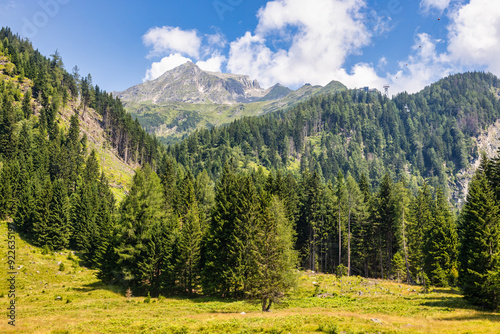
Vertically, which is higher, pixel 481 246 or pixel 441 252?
Answer: pixel 481 246

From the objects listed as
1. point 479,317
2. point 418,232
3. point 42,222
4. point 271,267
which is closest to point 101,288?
point 271,267

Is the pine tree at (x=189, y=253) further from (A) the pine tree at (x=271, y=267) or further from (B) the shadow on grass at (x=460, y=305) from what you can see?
(B) the shadow on grass at (x=460, y=305)

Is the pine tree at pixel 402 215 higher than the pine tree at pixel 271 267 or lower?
higher

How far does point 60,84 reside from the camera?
491 feet

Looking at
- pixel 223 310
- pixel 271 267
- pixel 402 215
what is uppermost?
pixel 402 215

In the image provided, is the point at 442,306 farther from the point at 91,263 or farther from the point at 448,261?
the point at 91,263

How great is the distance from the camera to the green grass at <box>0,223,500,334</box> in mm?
21141

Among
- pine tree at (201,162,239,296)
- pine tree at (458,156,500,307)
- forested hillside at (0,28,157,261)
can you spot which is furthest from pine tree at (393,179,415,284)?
forested hillside at (0,28,157,261)

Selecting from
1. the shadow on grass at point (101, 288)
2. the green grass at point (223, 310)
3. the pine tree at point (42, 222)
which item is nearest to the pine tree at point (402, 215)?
the green grass at point (223, 310)

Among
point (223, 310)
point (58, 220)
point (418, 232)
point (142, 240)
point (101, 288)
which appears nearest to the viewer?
point (223, 310)

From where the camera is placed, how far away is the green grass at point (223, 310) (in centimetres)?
2114

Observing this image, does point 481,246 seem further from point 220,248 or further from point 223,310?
point 220,248

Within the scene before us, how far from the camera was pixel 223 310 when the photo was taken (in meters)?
33.3

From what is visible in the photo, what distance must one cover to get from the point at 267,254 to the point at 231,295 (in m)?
16.1
